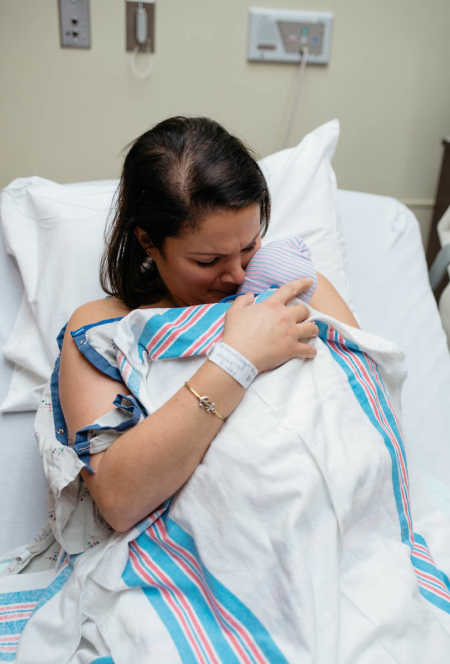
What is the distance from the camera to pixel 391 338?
161 cm

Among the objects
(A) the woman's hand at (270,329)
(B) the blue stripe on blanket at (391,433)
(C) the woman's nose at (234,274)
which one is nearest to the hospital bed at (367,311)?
(B) the blue stripe on blanket at (391,433)

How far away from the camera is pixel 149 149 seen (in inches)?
41.8

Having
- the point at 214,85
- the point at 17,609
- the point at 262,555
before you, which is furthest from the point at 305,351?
the point at 214,85

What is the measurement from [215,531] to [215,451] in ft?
0.37

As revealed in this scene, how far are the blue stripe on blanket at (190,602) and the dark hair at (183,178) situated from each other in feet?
1.65

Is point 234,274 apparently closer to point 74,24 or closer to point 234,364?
point 234,364

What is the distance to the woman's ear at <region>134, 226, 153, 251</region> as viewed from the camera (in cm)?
113

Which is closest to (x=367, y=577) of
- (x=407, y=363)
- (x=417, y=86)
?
(x=407, y=363)

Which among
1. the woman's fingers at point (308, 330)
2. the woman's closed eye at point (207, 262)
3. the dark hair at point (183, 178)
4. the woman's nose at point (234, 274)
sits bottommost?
the woman's fingers at point (308, 330)

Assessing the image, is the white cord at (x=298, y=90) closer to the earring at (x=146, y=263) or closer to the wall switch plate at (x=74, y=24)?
the wall switch plate at (x=74, y=24)

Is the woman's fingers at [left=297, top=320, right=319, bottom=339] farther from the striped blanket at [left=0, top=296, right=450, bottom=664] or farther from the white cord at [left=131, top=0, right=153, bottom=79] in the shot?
the white cord at [left=131, top=0, right=153, bottom=79]

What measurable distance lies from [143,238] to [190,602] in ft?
2.09

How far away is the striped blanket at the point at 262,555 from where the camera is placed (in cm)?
80

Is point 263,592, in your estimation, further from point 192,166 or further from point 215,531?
point 192,166
